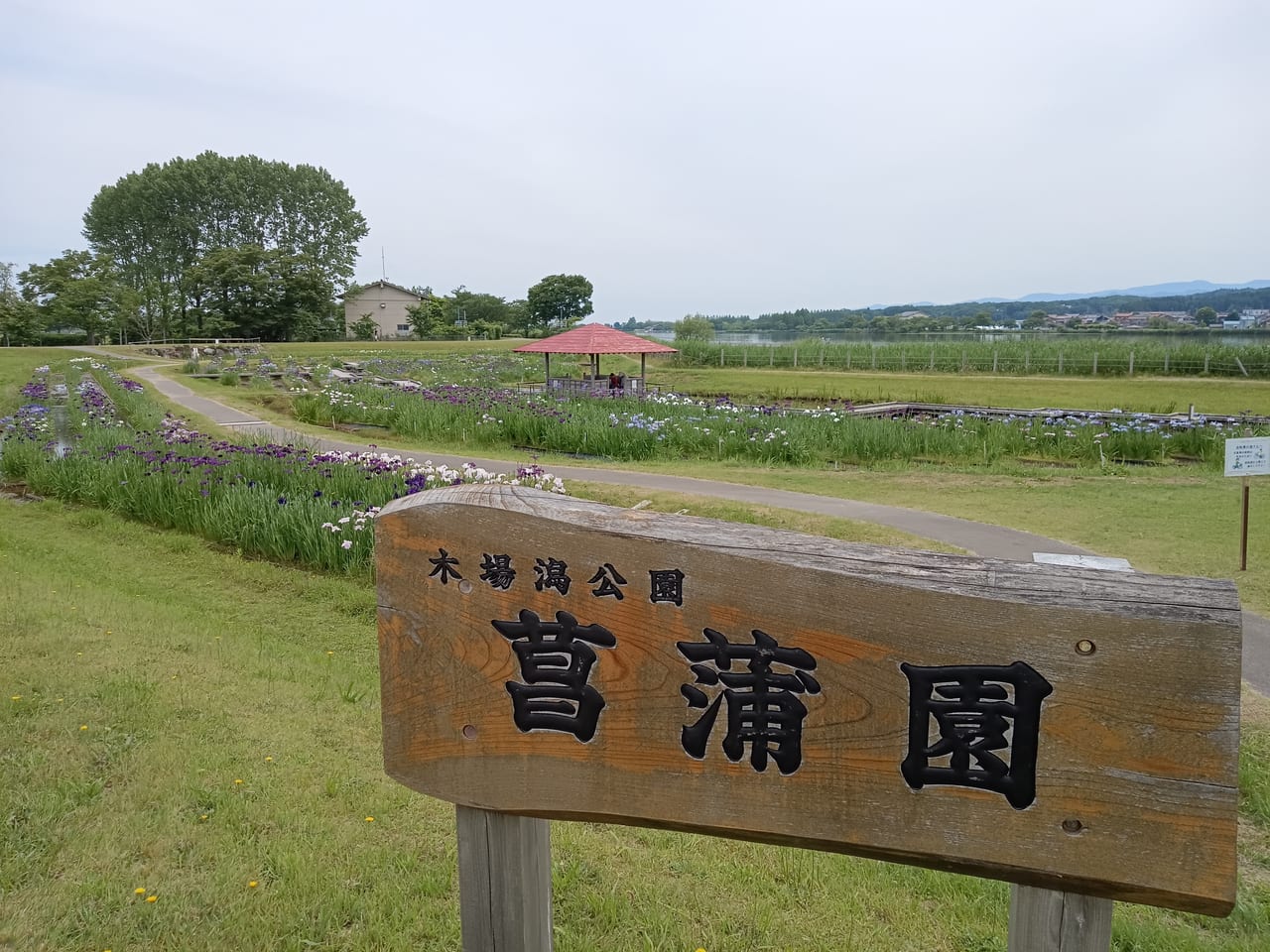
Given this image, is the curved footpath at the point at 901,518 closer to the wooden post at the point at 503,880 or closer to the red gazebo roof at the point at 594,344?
the wooden post at the point at 503,880

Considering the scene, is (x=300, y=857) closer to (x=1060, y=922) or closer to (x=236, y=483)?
(x=1060, y=922)

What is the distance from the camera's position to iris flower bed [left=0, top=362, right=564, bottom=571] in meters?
7.14

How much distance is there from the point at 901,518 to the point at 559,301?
2430 inches

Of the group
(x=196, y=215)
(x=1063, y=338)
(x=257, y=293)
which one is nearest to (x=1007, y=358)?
(x=1063, y=338)

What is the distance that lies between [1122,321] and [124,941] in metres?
63.4

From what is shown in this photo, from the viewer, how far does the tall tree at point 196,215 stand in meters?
57.6

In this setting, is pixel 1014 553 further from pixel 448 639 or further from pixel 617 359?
pixel 617 359

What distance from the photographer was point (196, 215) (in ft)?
196

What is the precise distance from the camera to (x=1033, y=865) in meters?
1.41

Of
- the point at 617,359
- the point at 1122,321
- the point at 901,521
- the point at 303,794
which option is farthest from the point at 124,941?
the point at 1122,321

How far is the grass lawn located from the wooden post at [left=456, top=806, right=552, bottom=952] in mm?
838

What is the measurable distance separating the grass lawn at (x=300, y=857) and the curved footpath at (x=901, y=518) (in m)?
1.62

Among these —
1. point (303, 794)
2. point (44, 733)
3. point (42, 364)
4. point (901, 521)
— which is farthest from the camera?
point (42, 364)

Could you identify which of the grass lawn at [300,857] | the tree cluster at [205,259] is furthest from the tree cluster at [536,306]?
the grass lawn at [300,857]
